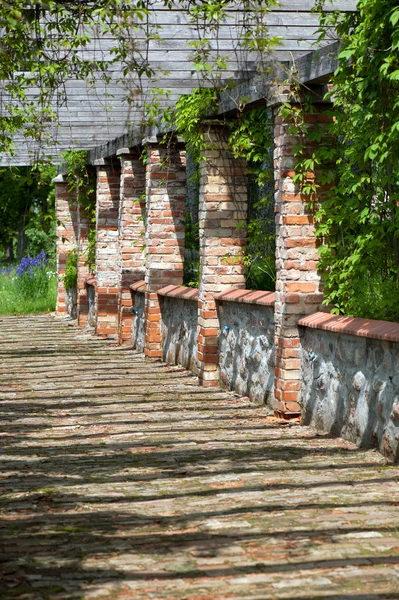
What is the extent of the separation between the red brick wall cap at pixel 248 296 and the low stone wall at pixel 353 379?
75 cm

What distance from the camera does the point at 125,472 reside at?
655cm

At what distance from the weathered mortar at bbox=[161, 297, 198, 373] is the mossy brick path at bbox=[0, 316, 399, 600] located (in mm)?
2281

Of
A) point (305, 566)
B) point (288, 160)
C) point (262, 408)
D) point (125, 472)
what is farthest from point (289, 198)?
point (305, 566)

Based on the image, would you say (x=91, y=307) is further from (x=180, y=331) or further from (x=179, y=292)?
(x=179, y=292)

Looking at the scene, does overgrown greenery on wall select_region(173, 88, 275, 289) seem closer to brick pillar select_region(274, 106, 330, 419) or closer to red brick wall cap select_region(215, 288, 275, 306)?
red brick wall cap select_region(215, 288, 275, 306)

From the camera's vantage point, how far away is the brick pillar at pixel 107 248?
16984 mm

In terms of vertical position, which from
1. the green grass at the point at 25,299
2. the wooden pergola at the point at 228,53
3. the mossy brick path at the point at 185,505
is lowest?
the green grass at the point at 25,299

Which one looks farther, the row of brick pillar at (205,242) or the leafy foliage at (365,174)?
the row of brick pillar at (205,242)

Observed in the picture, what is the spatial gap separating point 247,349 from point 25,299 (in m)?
15.2

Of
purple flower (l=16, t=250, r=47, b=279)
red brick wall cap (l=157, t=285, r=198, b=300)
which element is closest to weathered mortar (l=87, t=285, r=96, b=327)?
red brick wall cap (l=157, t=285, r=198, b=300)

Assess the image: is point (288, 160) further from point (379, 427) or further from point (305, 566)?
point (305, 566)

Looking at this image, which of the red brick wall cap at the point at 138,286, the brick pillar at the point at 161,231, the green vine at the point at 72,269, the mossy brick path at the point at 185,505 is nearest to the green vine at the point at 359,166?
the mossy brick path at the point at 185,505

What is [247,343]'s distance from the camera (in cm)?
1021

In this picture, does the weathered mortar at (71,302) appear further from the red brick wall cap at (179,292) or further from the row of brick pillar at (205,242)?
the red brick wall cap at (179,292)
